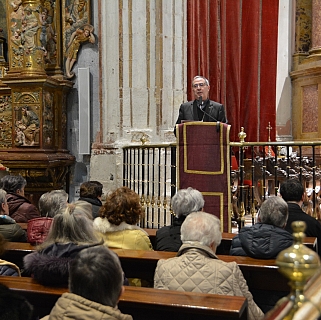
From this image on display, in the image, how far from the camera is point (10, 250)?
3254 mm

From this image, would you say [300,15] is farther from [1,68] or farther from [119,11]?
[1,68]

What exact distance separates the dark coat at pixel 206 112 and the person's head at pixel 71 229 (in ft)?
10.4

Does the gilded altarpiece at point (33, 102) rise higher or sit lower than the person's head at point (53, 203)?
higher

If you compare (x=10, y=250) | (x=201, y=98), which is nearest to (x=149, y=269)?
(x=10, y=250)

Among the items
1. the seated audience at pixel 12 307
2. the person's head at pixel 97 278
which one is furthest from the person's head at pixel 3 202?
the person's head at pixel 97 278

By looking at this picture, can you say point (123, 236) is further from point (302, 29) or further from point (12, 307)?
point (302, 29)

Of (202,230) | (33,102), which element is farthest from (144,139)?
(202,230)

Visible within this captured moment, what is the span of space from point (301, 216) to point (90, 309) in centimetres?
234

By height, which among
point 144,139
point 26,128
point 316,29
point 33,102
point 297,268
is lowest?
point 297,268

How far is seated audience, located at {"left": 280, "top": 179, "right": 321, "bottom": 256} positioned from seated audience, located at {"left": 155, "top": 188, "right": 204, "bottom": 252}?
0.71 meters

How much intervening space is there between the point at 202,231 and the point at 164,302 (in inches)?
18.9

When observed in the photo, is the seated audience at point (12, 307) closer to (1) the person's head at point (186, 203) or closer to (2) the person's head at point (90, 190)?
(1) the person's head at point (186, 203)

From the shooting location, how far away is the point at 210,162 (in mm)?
5062

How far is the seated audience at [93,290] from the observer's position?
1.60 metres
